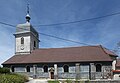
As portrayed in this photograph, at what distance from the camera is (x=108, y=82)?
24.3 meters

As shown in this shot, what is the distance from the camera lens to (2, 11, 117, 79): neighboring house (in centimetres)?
3309

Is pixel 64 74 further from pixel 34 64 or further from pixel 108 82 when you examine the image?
pixel 108 82

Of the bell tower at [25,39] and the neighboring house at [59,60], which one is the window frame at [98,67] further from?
the bell tower at [25,39]

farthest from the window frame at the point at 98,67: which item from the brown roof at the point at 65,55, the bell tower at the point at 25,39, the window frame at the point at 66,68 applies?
the bell tower at the point at 25,39

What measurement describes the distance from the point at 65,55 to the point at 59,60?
193 cm

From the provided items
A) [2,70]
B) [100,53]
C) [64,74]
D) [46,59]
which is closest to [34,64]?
[46,59]

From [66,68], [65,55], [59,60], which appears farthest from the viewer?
[65,55]

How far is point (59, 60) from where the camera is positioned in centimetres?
3538

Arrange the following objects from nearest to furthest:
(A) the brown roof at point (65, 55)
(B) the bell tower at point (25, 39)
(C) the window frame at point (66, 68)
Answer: (A) the brown roof at point (65, 55), (C) the window frame at point (66, 68), (B) the bell tower at point (25, 39)

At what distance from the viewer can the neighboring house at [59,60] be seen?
3309 centimetres

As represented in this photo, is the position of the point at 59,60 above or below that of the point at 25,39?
below

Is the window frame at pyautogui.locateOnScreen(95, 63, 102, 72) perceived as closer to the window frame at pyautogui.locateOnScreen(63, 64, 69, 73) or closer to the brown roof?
the brown roof

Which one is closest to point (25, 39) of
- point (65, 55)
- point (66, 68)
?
point (65, 55)

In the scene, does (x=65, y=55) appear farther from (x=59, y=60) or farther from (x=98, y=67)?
(x=98, y=67)
